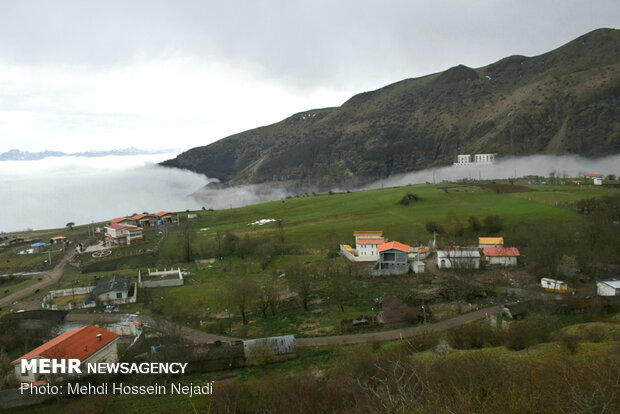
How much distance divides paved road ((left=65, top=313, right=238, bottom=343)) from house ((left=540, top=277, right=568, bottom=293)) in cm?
2454

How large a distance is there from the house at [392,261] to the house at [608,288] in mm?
15755

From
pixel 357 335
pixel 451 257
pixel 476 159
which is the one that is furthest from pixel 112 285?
pixel 476 159

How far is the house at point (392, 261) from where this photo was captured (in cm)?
3894

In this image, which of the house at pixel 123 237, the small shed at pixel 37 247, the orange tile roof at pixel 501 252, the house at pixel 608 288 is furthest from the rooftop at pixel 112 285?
the house at pixel 608 288

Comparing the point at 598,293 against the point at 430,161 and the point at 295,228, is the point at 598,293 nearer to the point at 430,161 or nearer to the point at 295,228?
the point at 295,228

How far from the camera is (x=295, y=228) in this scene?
2421 inches

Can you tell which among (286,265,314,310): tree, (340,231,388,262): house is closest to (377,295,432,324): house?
(286,265,314,310): tree

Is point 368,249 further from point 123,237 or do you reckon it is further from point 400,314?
point 123,237

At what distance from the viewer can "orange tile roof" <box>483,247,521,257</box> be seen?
3838cm

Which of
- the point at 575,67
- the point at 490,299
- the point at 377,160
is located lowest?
the point at 490,299

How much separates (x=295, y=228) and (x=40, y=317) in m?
39.0

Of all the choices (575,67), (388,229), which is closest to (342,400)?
(388,229)

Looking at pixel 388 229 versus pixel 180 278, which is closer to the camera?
pixel 180 278

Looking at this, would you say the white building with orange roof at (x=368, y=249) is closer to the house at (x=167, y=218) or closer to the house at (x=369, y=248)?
the house at (x=369, y=248)
